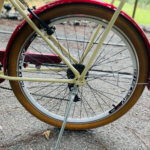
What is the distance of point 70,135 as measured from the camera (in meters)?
1.67

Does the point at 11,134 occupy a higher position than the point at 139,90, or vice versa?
the point at 139,90

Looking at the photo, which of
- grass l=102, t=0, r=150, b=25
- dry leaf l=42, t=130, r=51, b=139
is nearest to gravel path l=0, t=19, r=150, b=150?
dry leaf l=42, t=130, r=51, b=139

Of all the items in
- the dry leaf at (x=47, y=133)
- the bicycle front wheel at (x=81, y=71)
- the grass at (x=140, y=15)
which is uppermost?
the grass at (x=140, y=15)

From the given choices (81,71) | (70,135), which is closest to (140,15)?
(81,71)

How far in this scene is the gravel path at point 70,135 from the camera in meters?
1.56

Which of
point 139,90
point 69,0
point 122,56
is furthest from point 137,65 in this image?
point 122,56

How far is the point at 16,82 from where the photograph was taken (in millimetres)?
1474

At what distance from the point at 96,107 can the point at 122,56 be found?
1.81 m

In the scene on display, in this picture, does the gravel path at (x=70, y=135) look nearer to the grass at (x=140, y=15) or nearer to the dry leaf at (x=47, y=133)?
the dry leaf at (x=47, y=133)

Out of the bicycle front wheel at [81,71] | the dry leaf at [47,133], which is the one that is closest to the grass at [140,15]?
the bicycle front wheel at [81,71]

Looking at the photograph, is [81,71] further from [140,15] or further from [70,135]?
[140,15]

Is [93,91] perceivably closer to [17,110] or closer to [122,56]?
[17,110]

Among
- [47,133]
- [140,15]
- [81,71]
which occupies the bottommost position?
[47,133]

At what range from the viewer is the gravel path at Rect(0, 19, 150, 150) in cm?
156
